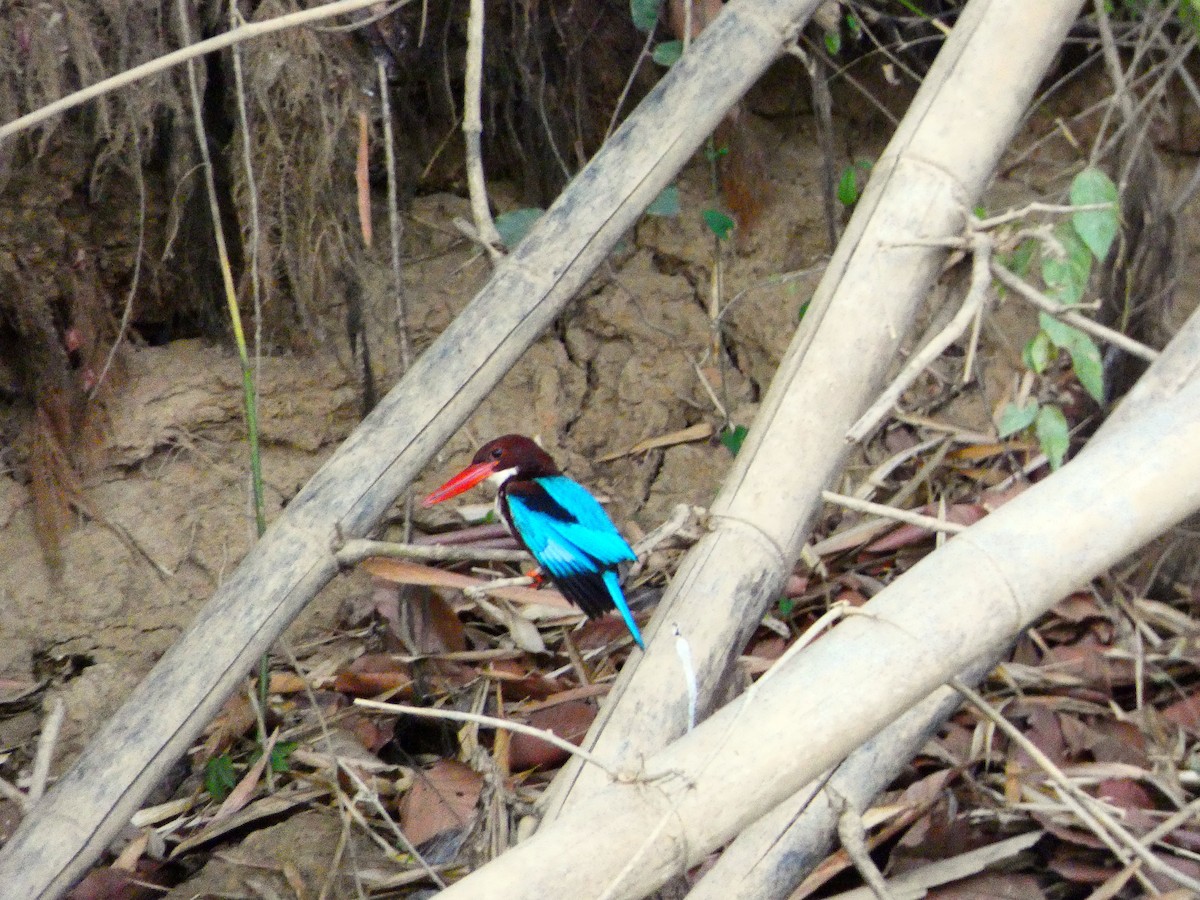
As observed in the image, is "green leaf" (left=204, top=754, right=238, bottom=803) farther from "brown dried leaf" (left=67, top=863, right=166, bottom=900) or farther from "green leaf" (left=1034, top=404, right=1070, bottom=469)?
"green leaf" (left=1034, top=404, right=1070, bottom=469)

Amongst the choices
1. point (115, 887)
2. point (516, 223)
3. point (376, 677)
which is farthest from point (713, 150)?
point (115, 887)

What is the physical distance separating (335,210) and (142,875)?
1.63m

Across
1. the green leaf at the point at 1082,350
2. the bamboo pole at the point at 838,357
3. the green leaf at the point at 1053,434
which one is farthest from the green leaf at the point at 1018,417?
the bamboo pole at the point at 838,357

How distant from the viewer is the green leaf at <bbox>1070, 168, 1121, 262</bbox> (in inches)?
98.3

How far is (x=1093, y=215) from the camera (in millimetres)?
2516

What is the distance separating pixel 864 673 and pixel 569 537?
123cm

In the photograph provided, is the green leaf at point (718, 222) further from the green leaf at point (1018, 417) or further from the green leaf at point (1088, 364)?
the green leaf at point (1088, 364)

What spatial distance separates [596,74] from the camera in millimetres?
3691

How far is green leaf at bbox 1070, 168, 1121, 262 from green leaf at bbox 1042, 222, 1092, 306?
0.05 metres

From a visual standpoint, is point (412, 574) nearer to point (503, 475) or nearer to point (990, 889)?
point (503, 475)

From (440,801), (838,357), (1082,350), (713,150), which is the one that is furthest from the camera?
(713,150)

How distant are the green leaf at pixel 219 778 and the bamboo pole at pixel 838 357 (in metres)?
1.27

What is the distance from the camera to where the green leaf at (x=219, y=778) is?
118 inches

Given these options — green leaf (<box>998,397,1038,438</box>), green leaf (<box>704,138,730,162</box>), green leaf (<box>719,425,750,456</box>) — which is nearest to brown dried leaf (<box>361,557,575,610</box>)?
green leaf (<box>719,425,750,456</box>)
